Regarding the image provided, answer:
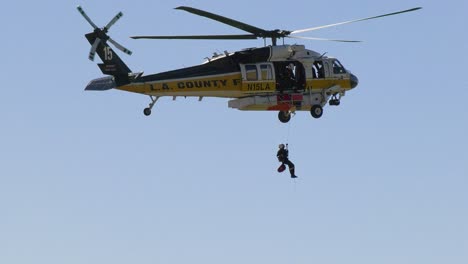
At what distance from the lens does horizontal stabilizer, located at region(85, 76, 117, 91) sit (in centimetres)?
7169

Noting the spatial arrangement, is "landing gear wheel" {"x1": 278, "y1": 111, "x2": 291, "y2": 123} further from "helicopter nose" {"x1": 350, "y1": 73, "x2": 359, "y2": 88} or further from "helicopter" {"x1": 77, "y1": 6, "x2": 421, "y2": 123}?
"helicopter nose" {"x1": 350, "y1": 73, "x2": 359, "y2": 88}

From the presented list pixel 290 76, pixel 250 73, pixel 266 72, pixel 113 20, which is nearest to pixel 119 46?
pixel 113 20

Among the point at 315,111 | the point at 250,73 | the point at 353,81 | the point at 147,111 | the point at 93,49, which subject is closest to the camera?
the point at 147,111

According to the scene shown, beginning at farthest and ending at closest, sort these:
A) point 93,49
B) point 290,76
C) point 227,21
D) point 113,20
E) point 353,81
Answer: point 353,81 → point 290,76 → point 227,21 → point 113,20 → point 93,49

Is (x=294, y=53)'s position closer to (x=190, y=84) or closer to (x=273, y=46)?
(x=273, y=46)

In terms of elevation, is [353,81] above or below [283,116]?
above

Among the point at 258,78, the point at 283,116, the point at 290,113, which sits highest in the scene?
the point at 258,78

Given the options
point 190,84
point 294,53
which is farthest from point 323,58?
point 190,84

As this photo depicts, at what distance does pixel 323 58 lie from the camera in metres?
78.2

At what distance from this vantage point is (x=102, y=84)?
72062 mm

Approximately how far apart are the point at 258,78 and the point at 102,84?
789 cm

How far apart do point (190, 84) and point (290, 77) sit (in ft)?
18.9

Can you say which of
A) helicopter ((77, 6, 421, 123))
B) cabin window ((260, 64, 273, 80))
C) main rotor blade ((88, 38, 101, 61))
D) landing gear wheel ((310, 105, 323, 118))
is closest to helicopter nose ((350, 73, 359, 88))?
helicopter ((77, 6, 421, 123))

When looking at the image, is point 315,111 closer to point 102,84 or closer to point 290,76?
point 290,76
